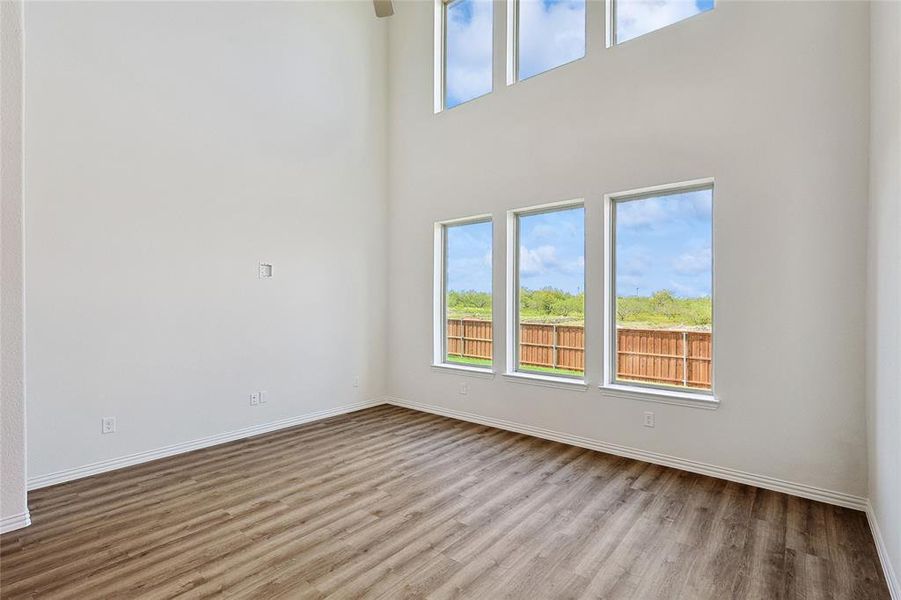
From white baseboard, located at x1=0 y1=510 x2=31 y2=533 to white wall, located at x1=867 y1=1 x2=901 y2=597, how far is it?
183 inches

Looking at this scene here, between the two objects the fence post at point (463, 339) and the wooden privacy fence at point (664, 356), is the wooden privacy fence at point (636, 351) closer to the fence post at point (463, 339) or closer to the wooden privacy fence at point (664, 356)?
the wooden privacy fence at point (664, 356)

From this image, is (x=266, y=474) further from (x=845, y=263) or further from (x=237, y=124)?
(x=845, y=263)

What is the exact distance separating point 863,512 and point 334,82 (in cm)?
619

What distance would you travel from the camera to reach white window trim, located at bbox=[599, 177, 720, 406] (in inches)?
138

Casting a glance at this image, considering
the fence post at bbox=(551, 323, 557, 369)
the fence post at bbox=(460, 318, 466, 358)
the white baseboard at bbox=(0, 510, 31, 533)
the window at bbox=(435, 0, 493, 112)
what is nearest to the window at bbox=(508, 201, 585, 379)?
the fence post at bbox=(551, 323, 557, 369)

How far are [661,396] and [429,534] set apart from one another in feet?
7.39

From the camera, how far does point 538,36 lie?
4.65m

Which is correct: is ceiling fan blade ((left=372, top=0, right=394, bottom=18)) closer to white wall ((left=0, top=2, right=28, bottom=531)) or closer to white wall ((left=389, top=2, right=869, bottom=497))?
white wall ((left=0, top=2, right=28, bottom=531))

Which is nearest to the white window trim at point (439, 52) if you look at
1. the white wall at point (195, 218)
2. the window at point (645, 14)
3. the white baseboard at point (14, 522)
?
the white wall at point (195, 218)

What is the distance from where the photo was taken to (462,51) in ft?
17.6

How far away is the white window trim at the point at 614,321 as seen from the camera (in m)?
3.50

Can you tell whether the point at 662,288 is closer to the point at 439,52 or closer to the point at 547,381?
the point at 547,381

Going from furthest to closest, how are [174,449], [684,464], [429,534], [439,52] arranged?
[439,52], [174,449], [684,464], [429,534]

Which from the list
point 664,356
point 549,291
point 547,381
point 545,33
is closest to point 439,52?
point 545,33
